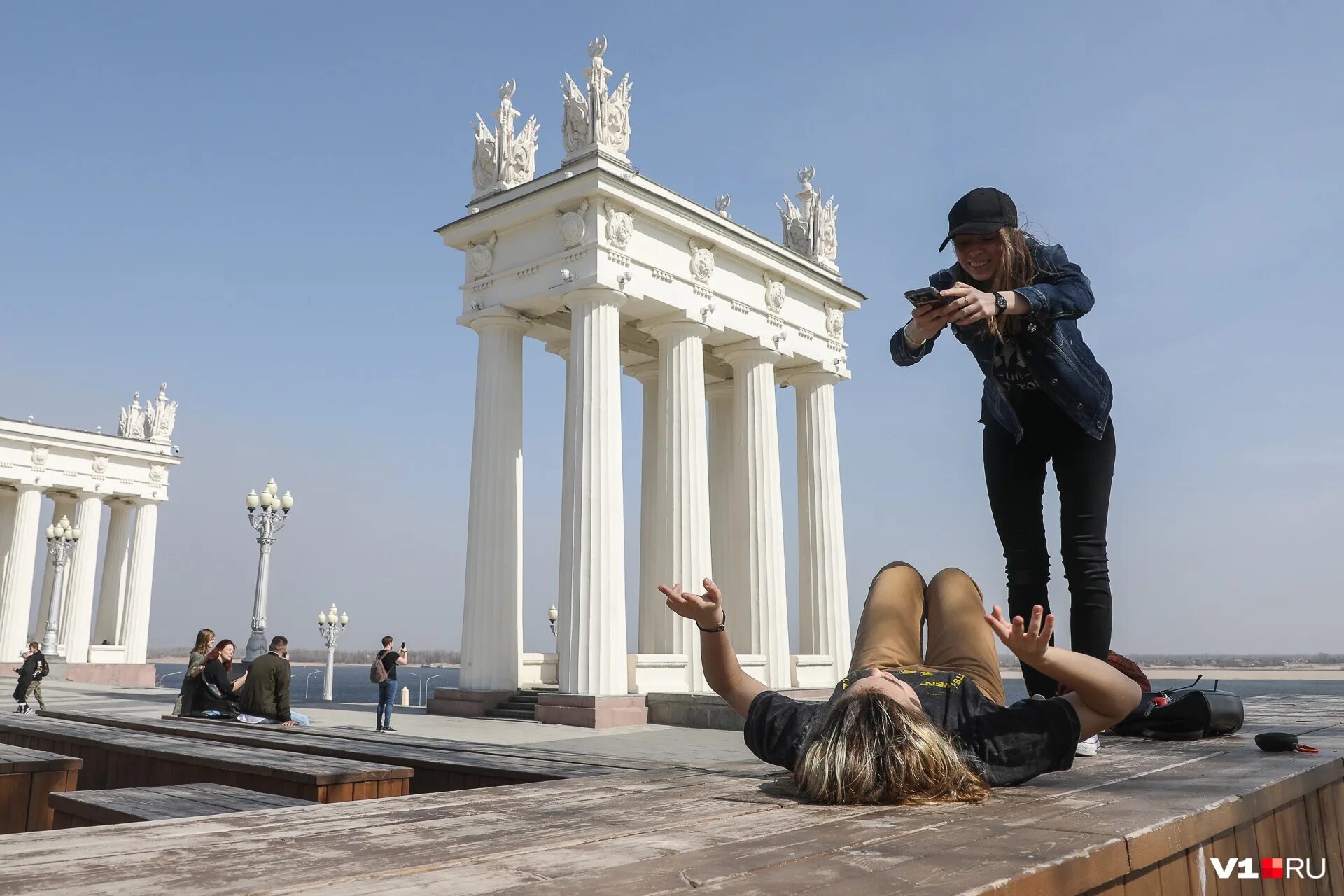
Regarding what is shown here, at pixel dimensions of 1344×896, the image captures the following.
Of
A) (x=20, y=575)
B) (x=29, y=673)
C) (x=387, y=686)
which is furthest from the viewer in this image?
(x=20, y=575)

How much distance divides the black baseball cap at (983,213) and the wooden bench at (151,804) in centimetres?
331

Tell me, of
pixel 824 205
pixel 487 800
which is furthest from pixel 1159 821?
pixel 824 205

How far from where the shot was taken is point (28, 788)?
5203 millimetres

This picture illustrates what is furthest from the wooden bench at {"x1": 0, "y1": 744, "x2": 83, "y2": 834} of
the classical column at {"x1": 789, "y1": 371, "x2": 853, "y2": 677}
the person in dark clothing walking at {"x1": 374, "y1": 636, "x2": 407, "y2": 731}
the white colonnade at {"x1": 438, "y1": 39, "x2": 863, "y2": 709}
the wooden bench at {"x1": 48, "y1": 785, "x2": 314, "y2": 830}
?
the classical column at {"x1": 789, "y1": 371, "x2": 853, "y2": 677}

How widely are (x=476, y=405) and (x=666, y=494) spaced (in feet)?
14.8

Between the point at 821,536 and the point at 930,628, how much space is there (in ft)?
64.6

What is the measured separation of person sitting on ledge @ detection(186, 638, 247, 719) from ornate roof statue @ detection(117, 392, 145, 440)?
128ft

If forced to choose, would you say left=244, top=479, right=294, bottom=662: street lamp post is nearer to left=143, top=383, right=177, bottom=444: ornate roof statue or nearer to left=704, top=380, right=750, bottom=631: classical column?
left=704, top=380, right=750, bottom=631: classical column

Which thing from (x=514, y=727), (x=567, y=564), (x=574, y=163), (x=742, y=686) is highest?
(x=574, y=163)

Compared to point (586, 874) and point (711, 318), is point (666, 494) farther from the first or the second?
point (586, 874)

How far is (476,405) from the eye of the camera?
2022 cm

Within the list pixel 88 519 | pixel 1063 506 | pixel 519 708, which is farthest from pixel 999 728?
pixel 88 519

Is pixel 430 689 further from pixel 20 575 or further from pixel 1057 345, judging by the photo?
pixel 1057 345

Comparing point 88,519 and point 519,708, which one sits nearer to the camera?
point 519,708
